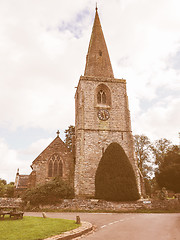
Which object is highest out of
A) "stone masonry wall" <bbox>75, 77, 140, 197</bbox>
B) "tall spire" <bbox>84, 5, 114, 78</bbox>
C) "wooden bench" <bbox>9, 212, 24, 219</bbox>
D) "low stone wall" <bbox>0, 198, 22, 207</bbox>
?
"tall spire" <bbox>84, 5, 114, 78</bbox>

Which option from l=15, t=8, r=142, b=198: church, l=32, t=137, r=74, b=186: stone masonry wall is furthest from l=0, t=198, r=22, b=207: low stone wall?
l=32, t=137, r=74, b=186: stone masonry wall

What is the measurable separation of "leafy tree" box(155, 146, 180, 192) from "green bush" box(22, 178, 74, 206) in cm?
1548

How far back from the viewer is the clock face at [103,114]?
28.6 meters

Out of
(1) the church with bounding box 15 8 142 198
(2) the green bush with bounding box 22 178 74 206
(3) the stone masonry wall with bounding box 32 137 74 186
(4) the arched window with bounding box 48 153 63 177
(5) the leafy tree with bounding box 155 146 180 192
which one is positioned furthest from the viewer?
(5) the leafy tree with bounding box 155 146 180 192

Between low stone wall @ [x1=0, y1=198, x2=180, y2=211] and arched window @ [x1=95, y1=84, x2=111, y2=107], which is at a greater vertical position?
arched window @ [x1=95, y1=84, x2=111, y2=107]

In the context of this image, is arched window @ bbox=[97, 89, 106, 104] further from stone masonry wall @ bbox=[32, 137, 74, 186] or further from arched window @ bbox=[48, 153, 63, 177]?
arched window @ bbox=[48, 153, 63, 177]

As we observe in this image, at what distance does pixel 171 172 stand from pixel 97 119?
1336 centimetres

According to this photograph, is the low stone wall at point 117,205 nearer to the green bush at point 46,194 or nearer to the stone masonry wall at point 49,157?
the green bush at point 46,194

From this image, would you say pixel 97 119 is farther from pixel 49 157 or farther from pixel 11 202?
pixel 11 202

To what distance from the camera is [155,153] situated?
124 ft

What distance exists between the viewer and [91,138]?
27281mm

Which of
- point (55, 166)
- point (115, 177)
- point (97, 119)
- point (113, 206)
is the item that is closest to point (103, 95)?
point (97, 119)

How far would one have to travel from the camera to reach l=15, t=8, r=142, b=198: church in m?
25.9

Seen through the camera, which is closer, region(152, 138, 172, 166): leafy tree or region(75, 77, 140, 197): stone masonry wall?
region(75, 77, 140, 197): stone masonry wall
